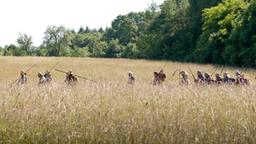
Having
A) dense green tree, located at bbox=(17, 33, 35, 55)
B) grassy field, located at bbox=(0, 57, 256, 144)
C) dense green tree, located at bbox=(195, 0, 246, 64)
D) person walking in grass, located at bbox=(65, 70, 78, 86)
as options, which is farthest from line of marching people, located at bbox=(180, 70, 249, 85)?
dense green tree, located at bbox=(17, 33, 35, 55)

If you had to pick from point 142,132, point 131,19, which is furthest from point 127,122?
point 131,19

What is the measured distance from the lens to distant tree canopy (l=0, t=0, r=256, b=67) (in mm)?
55250

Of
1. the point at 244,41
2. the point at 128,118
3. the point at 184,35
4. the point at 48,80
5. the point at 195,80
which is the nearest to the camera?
the point at 128,118

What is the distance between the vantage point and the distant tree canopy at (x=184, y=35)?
5525cm

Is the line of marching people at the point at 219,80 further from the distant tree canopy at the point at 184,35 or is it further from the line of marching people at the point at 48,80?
the distant tree canopy at the point at 184,35

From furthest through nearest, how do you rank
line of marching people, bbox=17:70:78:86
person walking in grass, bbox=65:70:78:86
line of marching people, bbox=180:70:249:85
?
line of marching people, bbox=180:70:249:85 < line of marching people, bbox=17:70:78:86 < person walking in grass, bbox=65:70:78:86

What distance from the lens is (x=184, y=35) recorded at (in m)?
84.2

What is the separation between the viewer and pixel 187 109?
7.05 metres

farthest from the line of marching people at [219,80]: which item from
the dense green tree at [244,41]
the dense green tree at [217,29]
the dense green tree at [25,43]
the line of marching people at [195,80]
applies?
the dense green tree at [25,43]

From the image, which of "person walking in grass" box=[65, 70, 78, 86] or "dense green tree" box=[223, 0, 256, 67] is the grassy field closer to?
"person walking in grass" box=[65, 70, 78, 86]

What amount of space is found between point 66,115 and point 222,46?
2262 inches

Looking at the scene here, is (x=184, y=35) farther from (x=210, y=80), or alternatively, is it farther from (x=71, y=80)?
(x=71, y=80)

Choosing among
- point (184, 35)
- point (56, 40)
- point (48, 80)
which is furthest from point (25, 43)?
point (48, 80)

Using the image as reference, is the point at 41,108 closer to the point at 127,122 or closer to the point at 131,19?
the point at 127,122
